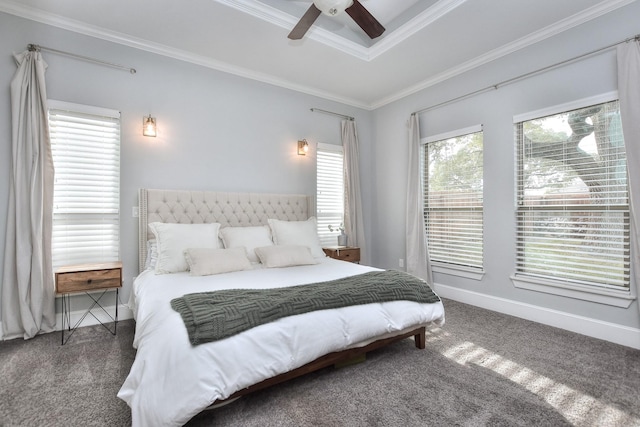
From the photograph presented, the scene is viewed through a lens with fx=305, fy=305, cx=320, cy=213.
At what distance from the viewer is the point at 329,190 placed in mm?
4797

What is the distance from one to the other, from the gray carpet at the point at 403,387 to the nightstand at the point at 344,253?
1.70 m

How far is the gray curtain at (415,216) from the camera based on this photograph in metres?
4.31

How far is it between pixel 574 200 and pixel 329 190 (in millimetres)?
2971

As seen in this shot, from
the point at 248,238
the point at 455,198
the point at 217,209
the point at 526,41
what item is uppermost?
the point at 526,41

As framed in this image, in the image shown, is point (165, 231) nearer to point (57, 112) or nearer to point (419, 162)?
point (57, 112)

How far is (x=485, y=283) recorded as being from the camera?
12.2 ft

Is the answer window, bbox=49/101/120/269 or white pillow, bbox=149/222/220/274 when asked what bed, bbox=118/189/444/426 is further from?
window, bbox=49/101/120/269

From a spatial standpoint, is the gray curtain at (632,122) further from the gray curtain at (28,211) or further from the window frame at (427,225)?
the gray curtain at (28,211)

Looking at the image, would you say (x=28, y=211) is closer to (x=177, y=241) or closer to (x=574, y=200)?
(x=177, y=241)

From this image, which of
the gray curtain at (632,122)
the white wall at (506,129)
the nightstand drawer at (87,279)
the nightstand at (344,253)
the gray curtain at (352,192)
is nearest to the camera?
the gray curtain at (632,122)

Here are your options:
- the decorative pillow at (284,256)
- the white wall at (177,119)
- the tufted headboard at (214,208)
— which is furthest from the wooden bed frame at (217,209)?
the decorative pillow at (284,256)

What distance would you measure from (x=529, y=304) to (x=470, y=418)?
2.14 m

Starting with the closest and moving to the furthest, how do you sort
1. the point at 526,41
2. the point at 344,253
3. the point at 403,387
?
the point at 403,387, the point at 526,41, the point at 344,253

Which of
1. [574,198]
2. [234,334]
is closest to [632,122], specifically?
[574,198]
